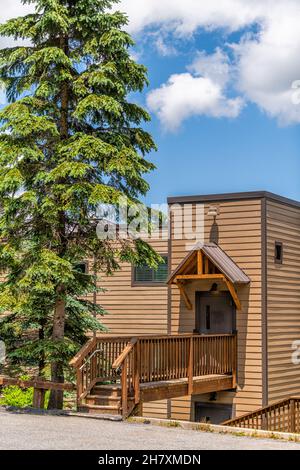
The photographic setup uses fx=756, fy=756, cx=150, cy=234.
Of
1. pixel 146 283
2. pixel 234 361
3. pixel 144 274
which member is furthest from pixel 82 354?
pixel 144 274

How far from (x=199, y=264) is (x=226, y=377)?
109 inches

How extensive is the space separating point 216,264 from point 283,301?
2343mm

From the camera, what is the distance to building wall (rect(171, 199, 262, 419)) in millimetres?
18031

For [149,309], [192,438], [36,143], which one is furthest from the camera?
[149,309]

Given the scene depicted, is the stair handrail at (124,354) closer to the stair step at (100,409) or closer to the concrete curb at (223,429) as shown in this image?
the stair step at (100,409)

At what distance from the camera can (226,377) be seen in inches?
699

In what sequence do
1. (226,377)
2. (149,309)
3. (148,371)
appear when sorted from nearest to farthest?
(148,371), (226,377), (149,309)

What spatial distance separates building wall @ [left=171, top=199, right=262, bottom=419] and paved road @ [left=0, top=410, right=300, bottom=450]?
18.4 ft

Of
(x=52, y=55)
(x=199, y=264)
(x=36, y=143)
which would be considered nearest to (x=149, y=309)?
(x=199, y=264)

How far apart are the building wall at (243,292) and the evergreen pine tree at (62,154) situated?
3.20m

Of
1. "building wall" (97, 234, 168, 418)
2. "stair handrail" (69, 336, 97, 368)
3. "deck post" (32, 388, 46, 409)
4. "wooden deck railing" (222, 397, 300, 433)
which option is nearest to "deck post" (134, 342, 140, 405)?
"stair handrail" (69, 336, 97, 368)

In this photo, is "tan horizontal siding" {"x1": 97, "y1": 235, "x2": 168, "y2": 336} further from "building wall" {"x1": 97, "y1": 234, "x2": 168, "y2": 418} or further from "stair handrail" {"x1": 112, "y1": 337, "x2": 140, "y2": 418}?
"stair handrail" {"x1": 112, "y1": 337, "x2": 140, "y2": 418}

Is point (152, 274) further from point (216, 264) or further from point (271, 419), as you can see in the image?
point (271, 419)

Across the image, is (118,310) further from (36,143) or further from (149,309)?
(36,143)
